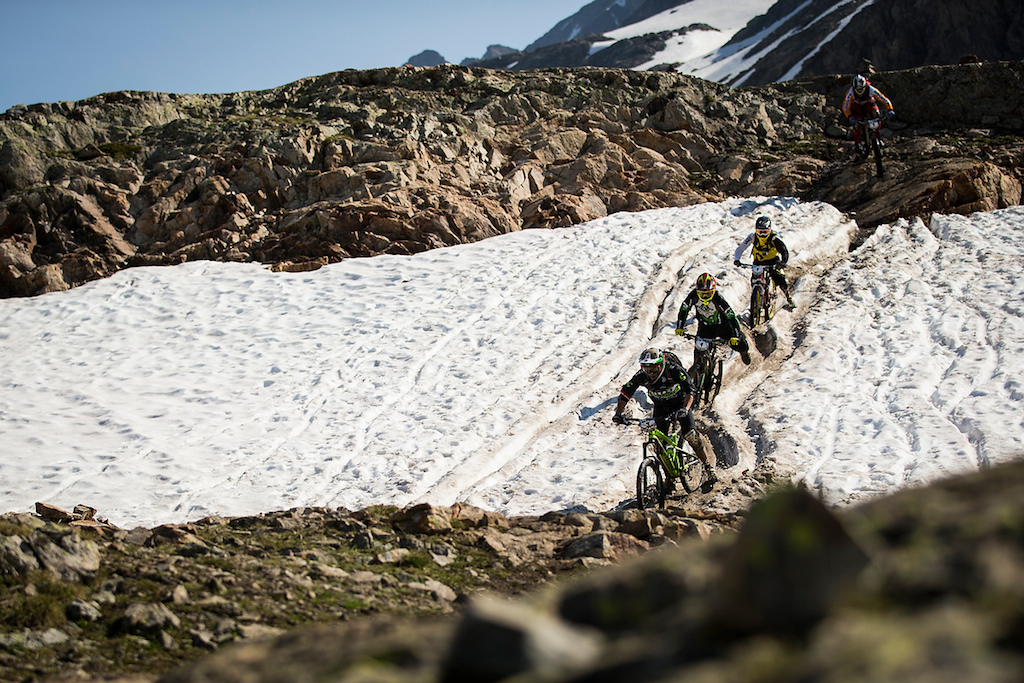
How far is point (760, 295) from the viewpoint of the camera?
1864 centimetres

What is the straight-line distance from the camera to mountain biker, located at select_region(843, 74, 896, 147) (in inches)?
1037

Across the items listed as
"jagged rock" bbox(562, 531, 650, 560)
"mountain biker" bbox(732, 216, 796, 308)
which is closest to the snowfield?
"mountain biker" bbox(732, 216, 796, 308)

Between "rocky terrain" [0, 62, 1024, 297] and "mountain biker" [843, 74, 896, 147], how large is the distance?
252 centimetres

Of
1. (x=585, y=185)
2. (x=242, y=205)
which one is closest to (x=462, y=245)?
(x=585, y=185)

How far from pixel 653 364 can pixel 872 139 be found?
69.8ft

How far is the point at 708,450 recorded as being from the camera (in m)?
13.7

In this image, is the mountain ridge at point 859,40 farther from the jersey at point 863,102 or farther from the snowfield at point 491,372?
the snowfield at point 491,372

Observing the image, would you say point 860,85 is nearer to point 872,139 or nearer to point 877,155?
point 872,139

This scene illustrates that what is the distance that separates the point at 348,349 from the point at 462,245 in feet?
26.3

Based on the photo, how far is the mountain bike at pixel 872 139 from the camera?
89.8 ft

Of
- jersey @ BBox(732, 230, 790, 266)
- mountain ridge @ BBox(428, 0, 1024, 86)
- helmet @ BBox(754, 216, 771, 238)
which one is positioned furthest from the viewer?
mountain ridge @ BBox(428, 0, 1024, 86)

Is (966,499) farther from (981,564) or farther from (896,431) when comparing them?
(896,431)

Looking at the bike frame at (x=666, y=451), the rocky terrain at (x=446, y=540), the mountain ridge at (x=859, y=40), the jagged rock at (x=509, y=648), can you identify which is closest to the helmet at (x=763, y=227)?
the rocky terrain at (x=446, y=540)

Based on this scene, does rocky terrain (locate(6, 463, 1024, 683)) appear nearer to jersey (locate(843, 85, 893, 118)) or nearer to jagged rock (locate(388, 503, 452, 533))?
jagged rock (locate(388, 503, 452, 533))
